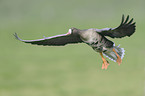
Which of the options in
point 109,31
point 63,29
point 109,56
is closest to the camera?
point 109,31

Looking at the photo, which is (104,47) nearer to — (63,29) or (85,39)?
(85,39)

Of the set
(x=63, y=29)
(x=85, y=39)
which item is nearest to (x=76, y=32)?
(x=85, y=39)

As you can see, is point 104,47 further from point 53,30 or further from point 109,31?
point 53,30

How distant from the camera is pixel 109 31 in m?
1.17

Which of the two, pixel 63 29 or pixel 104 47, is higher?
pixel 63 29

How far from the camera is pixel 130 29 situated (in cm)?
117

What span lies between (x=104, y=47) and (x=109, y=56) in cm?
22

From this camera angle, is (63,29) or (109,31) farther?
(63,29)

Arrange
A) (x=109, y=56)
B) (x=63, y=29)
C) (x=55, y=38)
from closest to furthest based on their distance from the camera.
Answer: (x=55, y=38) < (x=109, y=56) < (x=63, y=29)

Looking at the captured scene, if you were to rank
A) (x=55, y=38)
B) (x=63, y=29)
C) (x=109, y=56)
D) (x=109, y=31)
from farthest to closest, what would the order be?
(x=63, y=29) < (x=109, y=56) < (x=55, y=38) < (x=109, y=31)

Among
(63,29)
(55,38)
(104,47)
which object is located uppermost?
(63,29)

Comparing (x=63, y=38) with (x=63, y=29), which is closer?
(x=63, y=38)

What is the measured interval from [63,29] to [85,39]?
243 cm

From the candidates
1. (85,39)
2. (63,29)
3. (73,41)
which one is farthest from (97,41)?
(63,29)
